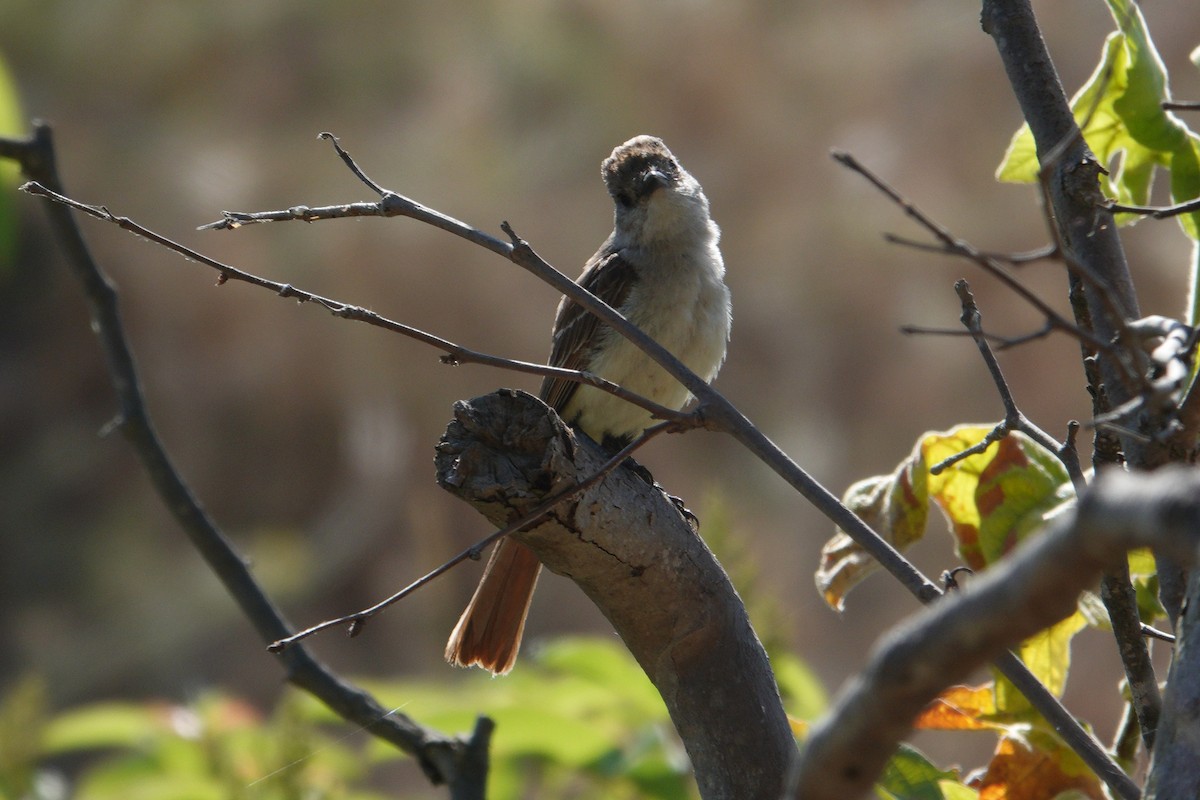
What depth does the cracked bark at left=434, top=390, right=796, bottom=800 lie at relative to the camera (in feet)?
4.94

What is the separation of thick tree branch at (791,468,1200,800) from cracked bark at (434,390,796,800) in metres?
0.67

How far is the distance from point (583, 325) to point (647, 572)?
160 cm

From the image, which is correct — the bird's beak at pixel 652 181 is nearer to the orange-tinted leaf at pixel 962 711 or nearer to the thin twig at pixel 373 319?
the orange-tinted leaf at pixel 962 711

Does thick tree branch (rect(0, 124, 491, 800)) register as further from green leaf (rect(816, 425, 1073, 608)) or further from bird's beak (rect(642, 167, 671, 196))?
bird's beak (rect(642, 167, 671, 196))

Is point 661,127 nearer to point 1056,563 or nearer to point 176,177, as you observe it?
point 176,177

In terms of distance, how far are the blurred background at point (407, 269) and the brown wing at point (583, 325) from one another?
17.4ft

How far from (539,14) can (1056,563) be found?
9.61 meters

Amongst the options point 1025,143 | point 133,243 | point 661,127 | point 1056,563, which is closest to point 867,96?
point 661,127

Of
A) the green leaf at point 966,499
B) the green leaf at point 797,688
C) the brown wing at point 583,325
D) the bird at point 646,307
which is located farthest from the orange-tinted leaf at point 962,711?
the brown wing at point 583,325

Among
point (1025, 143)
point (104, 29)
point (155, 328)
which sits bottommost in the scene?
point (1025, 143)

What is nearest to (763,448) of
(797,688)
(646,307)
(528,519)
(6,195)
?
(528,519)

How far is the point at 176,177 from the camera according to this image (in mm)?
9430

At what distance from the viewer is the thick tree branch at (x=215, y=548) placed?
222 cm

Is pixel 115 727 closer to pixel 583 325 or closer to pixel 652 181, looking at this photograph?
pixel 583 325
